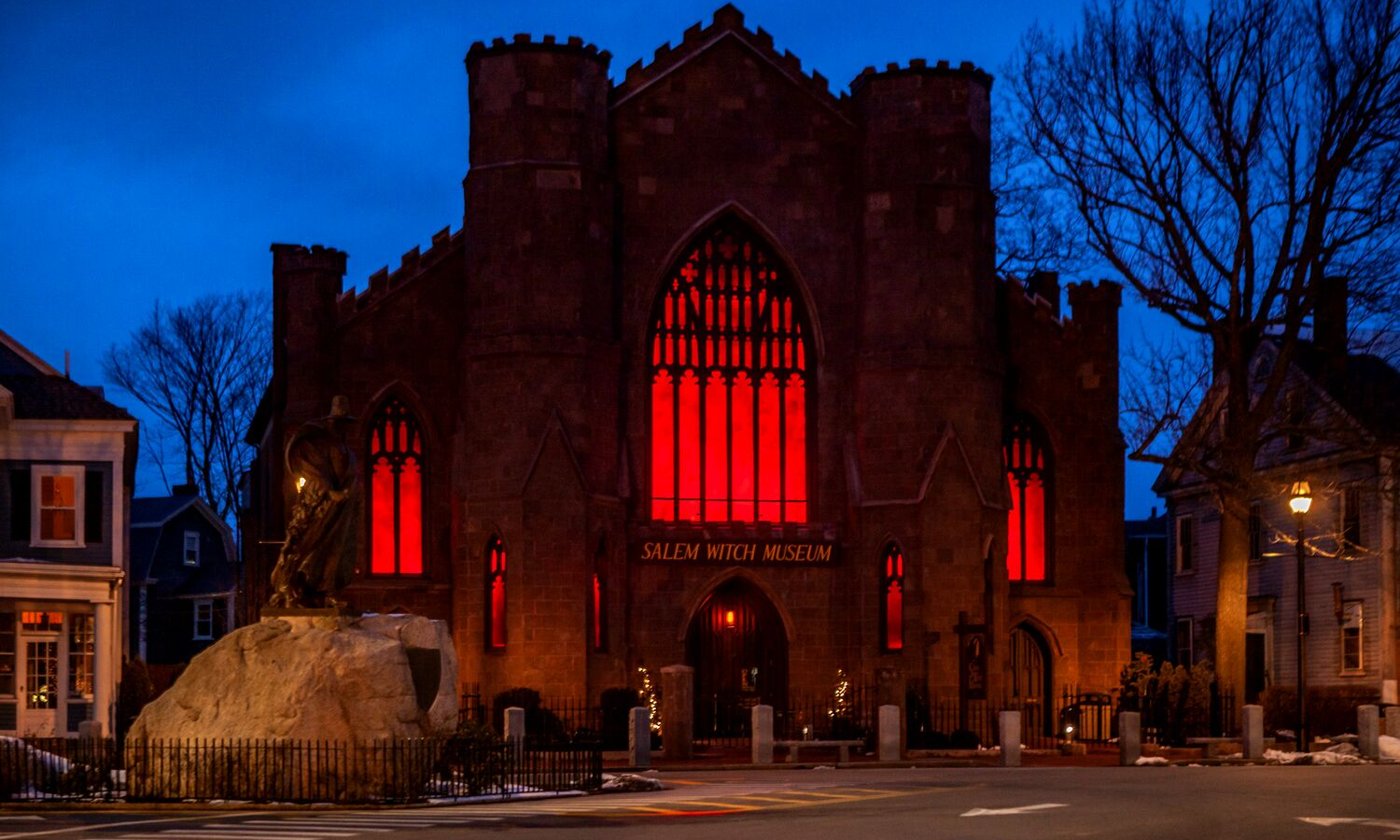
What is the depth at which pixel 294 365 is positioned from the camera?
136 feet

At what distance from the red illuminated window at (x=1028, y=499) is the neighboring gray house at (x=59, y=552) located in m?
18.5

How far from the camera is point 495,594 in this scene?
40.7 m

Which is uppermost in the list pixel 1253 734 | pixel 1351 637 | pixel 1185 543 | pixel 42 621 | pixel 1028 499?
pixel 1028 499

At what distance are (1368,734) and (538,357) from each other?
16.9 m

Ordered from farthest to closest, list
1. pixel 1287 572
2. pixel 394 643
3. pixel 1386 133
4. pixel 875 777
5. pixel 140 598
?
pixel 140 598 → pixel 1287 572 → pixel 1386 133 → pixel 875 777 → pixel 394 643

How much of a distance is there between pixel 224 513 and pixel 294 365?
26676 mm

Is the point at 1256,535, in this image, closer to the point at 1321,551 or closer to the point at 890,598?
the point at 1321,551

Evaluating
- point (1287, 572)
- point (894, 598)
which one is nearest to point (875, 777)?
point (894, 598)

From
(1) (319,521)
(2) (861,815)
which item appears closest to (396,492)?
(1) (319,521)

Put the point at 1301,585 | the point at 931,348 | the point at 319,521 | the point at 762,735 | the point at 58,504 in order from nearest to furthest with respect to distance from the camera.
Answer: the point at 319,521, the point at 762,735, the point at 1301,585, the point at 58,504, the point at 931,348

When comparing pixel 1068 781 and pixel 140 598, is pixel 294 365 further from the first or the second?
pixel 140 598

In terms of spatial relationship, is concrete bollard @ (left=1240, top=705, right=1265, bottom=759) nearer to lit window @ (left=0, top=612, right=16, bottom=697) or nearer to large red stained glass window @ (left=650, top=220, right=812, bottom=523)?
large red stained glass window @ (left=650, top=220, right=812, bottom=523)

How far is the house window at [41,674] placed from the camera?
4006 centimetres

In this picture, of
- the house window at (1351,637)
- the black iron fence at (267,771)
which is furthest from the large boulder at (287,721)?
the house window at (1351,637)
